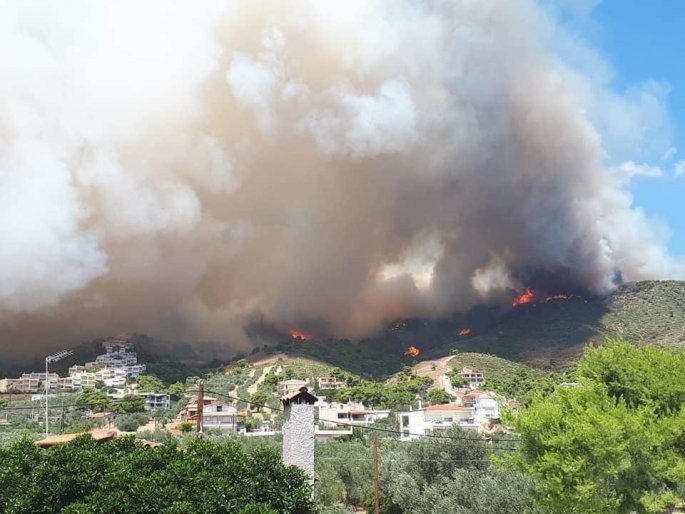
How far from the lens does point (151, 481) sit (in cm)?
1273

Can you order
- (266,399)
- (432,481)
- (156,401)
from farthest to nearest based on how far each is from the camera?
(156,401) < (266,399) < (432,481)

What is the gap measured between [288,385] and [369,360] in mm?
58225

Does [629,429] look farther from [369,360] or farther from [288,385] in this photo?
[369,360]

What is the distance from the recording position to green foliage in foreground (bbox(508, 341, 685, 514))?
18.6m

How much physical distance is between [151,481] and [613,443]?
1381cm

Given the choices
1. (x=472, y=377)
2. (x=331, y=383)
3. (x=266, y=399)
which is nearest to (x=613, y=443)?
(x=266, y=399)

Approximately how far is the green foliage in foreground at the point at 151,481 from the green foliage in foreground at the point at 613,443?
30.6 ft

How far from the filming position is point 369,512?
32781 mm

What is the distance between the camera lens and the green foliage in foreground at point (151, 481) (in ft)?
40.7

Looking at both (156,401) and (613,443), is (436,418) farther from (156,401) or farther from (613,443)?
(613,443)

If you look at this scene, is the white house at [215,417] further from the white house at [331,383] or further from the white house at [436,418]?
the white house at [331,383]

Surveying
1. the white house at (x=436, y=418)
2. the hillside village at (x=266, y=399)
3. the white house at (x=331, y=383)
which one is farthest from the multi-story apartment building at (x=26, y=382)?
the white house at (x=436, y=418)

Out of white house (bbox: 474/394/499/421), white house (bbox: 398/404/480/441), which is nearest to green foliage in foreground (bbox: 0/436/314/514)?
white house (bbox: 398/404/480/441)

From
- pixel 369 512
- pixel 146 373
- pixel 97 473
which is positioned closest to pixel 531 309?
pixel 146 373
